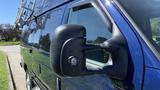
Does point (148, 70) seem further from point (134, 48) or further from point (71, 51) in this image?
point (71, 51)

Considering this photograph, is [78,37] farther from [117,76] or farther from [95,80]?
[95,80]

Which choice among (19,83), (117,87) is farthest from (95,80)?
(19,83)

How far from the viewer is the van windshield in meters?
2.82

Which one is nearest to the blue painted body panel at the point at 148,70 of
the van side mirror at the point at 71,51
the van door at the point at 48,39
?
the van side mirror at the point at 71,51

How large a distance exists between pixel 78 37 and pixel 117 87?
471 millimetres

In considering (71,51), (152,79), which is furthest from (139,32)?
(71,51)

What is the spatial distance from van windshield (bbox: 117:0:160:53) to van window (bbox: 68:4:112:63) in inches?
7.6

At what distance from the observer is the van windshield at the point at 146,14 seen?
9.24 ft

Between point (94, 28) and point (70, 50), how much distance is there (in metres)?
0.97

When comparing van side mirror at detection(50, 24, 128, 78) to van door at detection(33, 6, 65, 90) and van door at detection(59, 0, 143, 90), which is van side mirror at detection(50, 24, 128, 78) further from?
van door at detection(33, 6, 65, 90)

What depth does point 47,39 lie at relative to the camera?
5621mm

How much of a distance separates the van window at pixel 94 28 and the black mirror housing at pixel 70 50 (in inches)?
18.1

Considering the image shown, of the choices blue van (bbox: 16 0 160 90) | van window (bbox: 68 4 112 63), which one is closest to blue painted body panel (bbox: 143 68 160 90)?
blue van (bbox: 16 0 160 90)

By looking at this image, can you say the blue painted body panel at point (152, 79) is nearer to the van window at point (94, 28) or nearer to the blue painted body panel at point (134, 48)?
the blue painted body panel at point (134, 48)
